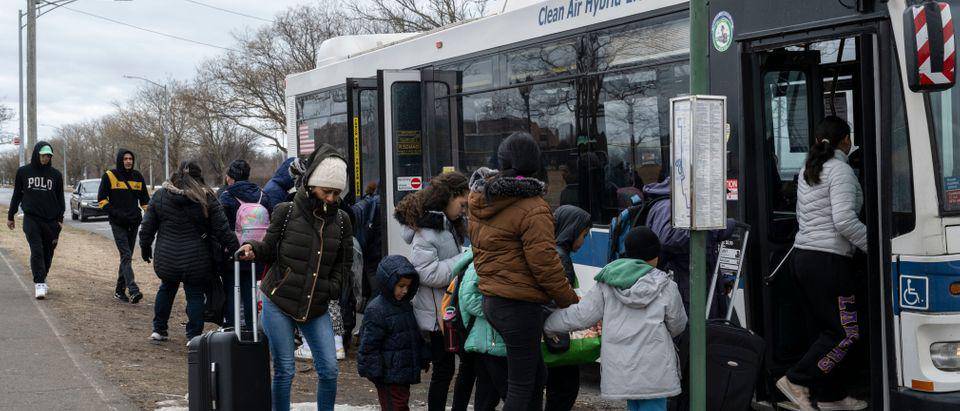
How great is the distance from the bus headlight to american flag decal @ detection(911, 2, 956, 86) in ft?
4.32

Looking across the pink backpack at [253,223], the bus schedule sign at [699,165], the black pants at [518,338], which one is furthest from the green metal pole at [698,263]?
the pink backpack at [253,223]

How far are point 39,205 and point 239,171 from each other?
3.22 meters

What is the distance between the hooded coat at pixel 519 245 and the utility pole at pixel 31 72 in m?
23.4

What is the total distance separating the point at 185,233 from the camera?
27.7 feet

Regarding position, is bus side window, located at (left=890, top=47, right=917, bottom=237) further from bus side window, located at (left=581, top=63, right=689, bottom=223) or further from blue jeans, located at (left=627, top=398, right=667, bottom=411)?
bus side window, located at (left=581, top=63, right=689, bottom=223)

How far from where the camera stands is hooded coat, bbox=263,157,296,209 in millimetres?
8164

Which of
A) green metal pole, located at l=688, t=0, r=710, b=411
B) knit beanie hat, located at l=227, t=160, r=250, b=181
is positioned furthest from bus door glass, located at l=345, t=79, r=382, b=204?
green metal pole, located at l=688, t=0, r=710, b=411

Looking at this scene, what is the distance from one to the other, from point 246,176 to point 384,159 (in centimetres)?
140

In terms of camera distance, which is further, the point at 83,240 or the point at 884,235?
the point at 83,240

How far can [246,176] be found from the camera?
8992 mm

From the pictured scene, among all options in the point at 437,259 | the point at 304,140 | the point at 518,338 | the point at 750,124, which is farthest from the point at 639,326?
the point at 304,140

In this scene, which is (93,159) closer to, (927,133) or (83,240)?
(83,240)

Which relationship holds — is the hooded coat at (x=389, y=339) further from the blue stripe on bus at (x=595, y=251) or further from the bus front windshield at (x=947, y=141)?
the bus front windshield at (x=947, y=141)

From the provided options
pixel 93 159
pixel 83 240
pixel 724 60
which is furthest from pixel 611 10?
pixel 93 159
